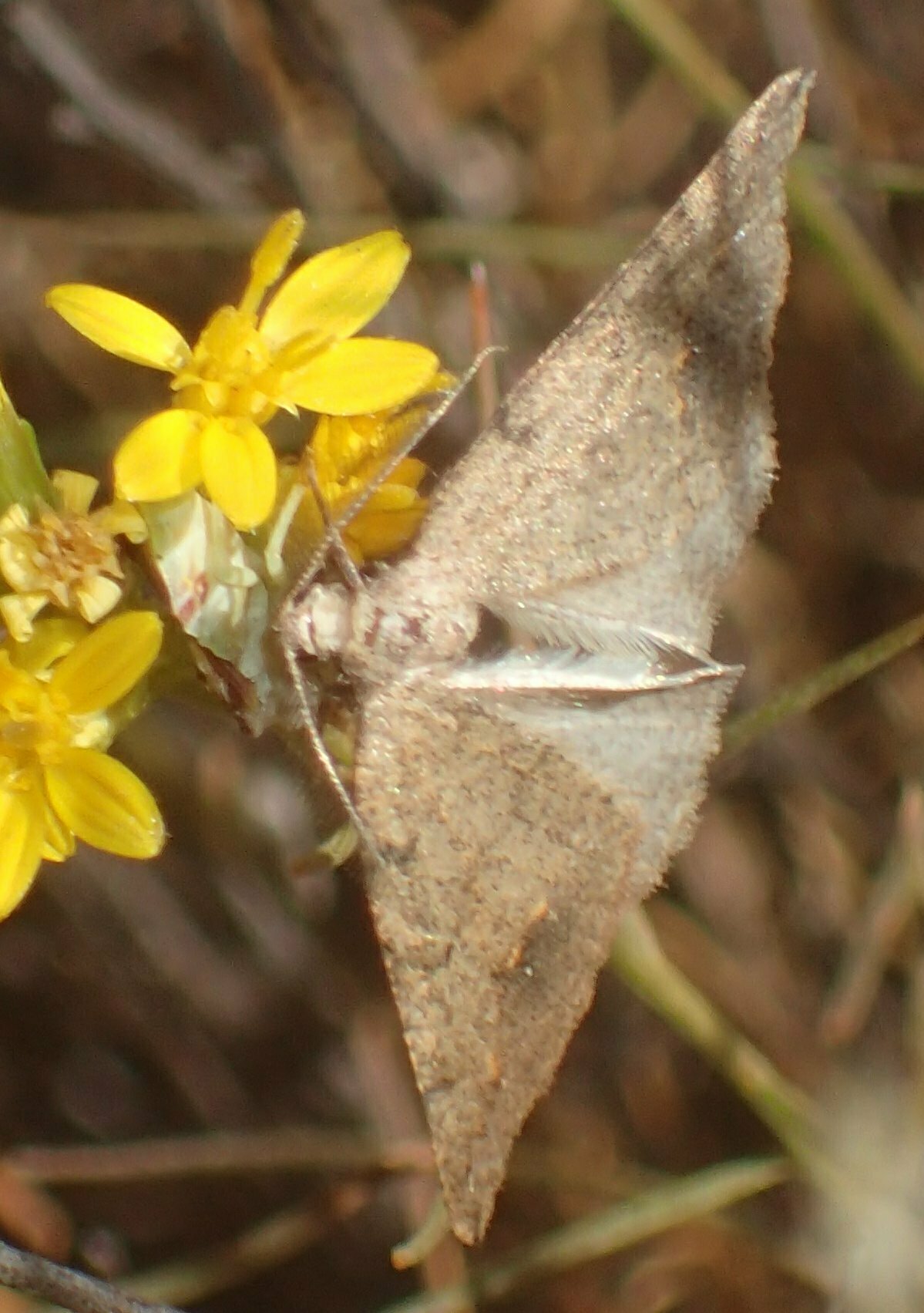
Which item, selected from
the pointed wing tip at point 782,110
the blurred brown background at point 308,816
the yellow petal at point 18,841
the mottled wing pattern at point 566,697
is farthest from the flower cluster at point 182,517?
the blurred brown background at point 308,816

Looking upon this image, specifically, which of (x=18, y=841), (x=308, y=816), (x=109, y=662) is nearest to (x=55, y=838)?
Result: (x=18, y=841)

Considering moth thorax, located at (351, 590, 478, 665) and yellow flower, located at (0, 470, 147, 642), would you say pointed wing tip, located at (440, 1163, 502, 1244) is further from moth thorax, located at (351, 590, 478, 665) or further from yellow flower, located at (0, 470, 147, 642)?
yellow flower, located at (0, 470, 147, 642)

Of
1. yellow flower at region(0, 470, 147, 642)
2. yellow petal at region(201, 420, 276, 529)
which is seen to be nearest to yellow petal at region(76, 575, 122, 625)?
yellow flower at region(0, 470, 147, 642)

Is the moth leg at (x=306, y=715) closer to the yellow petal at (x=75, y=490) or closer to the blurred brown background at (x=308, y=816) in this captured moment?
the yellow petal at (x=75, y=490)

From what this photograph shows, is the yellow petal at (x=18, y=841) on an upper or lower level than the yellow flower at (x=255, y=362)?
lower

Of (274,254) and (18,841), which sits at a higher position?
(274,254)

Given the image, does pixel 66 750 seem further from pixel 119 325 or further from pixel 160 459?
pixel 119 325

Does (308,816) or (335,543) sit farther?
(308,816)

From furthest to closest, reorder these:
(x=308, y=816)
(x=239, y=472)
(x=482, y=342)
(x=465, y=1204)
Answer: (x=308, y=816)
(x=482, y=342)
(x=465, y=1204)
(x=239, y=472)
